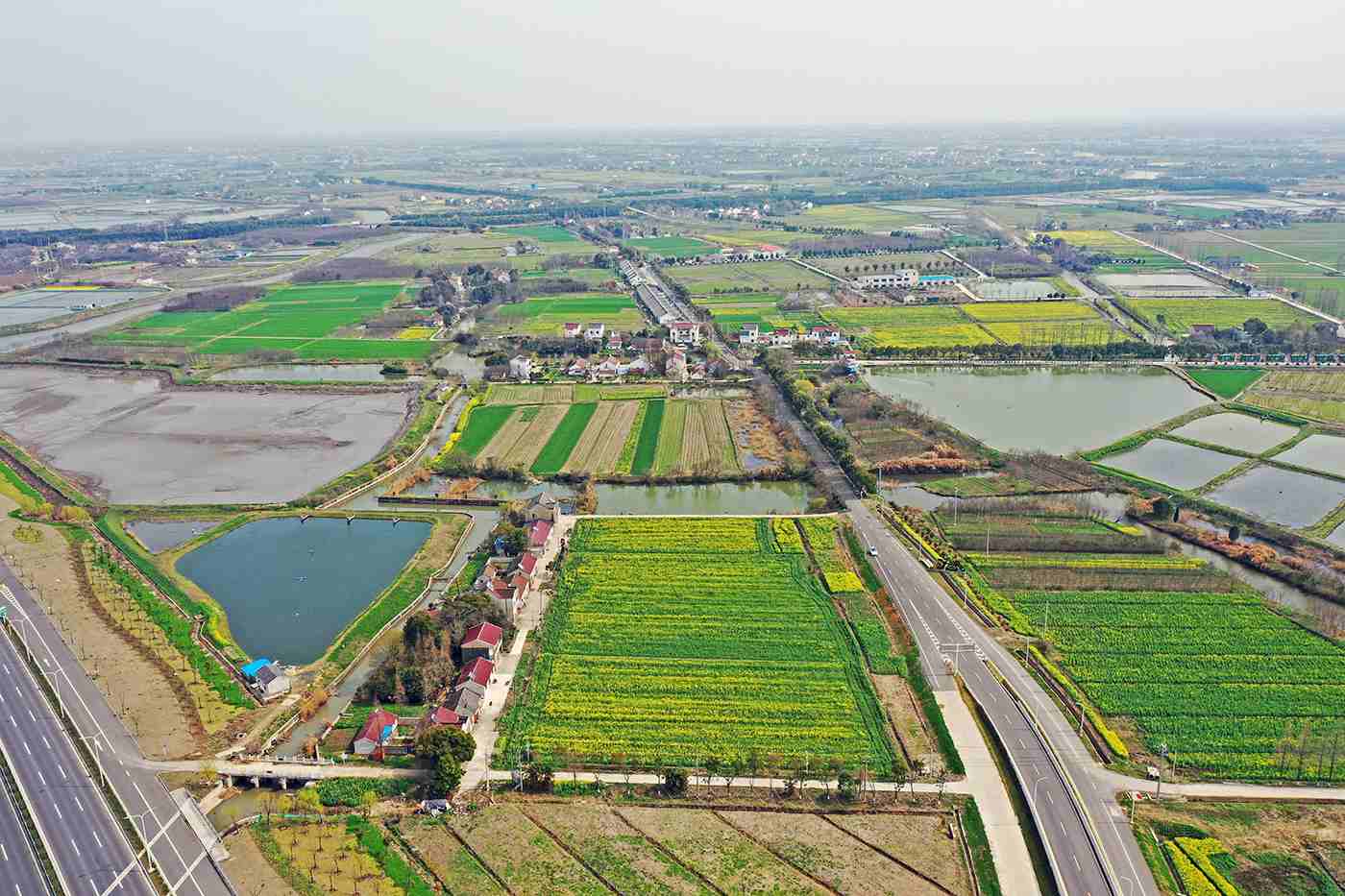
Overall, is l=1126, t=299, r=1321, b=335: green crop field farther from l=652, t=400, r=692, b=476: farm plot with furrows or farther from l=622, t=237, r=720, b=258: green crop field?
l=622, t=237, r=720, b=258: green crop field

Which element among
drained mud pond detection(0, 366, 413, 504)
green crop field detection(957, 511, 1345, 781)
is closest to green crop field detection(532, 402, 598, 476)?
drained mud pond detection(0, 366, 413, 504)

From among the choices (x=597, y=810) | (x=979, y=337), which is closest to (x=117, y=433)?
(x=597, y=810)

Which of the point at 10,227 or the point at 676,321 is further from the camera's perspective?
the point at 10,227

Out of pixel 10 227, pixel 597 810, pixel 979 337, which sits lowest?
pixel 597 810

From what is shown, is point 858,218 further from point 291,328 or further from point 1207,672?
point 1207,672

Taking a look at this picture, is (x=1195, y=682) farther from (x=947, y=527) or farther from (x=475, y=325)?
(x=475, y=325)

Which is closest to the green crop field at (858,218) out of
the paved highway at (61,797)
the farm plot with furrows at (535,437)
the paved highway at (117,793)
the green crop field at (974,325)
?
the green crop field at (974,325)

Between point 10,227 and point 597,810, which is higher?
point 10,227
